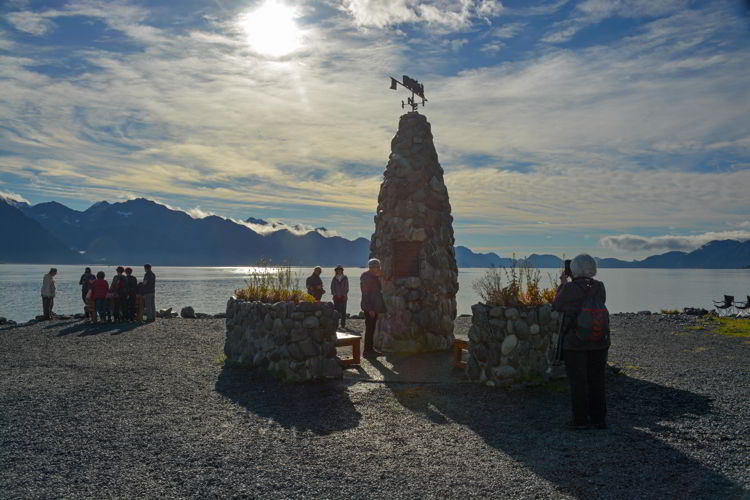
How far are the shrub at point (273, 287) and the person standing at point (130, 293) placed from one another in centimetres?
950

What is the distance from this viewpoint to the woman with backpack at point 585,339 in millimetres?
7191

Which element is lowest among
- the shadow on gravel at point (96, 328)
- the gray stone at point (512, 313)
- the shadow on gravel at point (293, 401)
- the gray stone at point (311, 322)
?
the shadow on gravel at point (96, 328)

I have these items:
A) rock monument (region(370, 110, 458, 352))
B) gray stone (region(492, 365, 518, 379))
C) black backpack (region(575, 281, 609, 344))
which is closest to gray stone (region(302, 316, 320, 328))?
gray stone (region(492, 365, 518, 379))

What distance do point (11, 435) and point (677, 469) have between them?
8.34 metres

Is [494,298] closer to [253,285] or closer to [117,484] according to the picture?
[253,285]

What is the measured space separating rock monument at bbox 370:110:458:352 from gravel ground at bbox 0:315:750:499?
2040 mm

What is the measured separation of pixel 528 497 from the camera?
5320 mm

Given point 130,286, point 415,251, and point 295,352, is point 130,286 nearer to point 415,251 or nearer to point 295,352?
point 415,251

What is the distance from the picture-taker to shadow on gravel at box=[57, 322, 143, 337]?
17.5m

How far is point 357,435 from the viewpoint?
7352 mm

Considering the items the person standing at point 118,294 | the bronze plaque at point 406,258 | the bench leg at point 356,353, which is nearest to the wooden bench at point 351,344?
the bench leg at point 356,353

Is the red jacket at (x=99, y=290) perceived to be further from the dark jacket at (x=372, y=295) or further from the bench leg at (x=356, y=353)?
the bench leg at (x=356, y=353)

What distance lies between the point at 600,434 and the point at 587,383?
68 cm

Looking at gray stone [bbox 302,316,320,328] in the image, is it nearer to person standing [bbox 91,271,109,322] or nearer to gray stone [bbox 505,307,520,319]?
gray stone [bbox 505,307,520,319]
